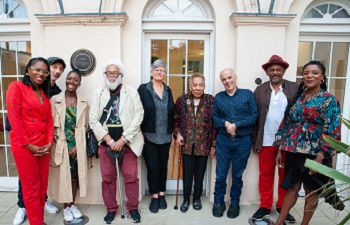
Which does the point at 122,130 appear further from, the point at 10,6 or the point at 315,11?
the point at 315,11

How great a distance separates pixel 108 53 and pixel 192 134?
1392 mm

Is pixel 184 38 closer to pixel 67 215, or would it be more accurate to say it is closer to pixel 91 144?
pixel 91 144

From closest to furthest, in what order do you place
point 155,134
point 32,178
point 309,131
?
point 309,131 < point 32,178 < point 155,134

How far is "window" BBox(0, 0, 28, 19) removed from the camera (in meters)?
3.29

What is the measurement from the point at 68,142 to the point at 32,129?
1.55 ft

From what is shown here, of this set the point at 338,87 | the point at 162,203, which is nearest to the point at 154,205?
the point at 162,203

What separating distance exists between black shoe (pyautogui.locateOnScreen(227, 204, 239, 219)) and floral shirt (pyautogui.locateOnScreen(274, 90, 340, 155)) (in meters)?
1.01

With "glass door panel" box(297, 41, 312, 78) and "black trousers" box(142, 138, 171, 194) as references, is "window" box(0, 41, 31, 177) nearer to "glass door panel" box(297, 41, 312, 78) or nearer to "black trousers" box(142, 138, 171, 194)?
"black trousers" box(142, 138, 171, 194)

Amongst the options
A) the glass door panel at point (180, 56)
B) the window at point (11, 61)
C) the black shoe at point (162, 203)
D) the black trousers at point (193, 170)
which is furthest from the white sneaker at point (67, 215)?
the glass door panel at point (180, 56)

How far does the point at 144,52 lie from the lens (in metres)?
3.26

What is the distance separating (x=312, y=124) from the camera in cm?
226

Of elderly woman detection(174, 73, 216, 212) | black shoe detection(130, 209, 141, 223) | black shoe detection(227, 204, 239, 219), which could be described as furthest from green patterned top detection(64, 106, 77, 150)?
black shoe detection(227, 204, 239, 219)

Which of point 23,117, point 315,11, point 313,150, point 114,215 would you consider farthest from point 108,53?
point 315,11

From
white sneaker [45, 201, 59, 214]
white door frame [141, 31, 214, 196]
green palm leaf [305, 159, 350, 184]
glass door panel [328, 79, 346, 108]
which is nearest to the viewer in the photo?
green palm leaf [305, 159, 350, 184]
